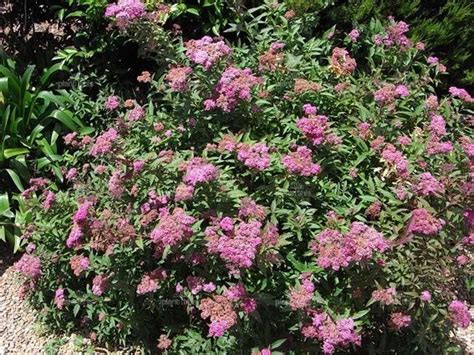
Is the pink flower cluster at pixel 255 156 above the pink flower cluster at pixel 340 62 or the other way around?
the other way around

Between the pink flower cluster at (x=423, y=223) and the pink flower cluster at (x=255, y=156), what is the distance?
75 cm

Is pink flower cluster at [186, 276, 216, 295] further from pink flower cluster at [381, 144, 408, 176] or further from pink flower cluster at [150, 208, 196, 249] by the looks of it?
pink flower cluster at [381, 144, 408, 176]

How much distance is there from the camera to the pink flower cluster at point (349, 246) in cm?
256

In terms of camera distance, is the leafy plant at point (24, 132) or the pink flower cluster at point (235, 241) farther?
the leafy plant at point (24, 132)

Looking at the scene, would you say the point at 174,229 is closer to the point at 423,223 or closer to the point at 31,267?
the point at 423,223

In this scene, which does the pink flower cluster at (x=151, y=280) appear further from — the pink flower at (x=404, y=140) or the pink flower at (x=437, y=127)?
the pink flower at (x=437, y=127)

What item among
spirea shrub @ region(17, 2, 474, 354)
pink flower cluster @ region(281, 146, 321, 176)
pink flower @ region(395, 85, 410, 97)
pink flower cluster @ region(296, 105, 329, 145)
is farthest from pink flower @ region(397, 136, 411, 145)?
pink flower cluster @ region(281, 146, 321, 176)

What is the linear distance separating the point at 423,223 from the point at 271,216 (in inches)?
28.7

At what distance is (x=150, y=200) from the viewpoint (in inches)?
116

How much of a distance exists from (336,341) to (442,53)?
2863 millimetres

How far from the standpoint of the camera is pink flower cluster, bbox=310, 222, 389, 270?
8.39ft

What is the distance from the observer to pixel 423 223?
2.72 meters

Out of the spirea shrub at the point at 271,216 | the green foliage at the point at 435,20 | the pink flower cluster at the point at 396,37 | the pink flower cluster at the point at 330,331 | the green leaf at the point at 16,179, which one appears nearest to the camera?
the pink flower cluster at the point at 330,331

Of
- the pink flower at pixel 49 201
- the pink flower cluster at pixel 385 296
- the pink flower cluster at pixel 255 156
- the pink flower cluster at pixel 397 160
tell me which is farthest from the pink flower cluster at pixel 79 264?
the pink flower cluster at pixel 397 160
